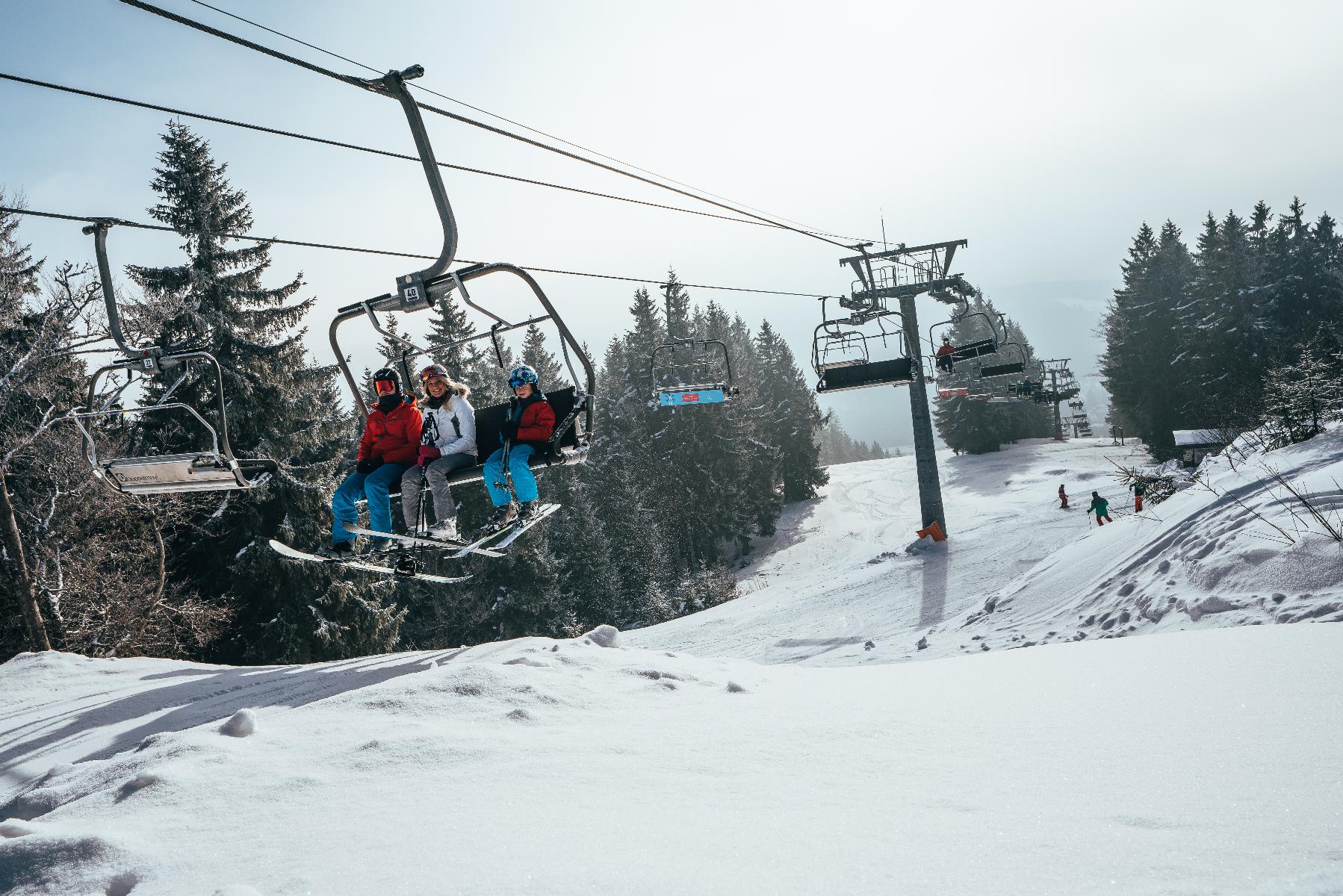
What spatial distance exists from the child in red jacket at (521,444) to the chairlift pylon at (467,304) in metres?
0.16

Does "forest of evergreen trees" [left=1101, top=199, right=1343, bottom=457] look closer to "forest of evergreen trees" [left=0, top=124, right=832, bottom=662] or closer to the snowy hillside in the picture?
the snowy hillside

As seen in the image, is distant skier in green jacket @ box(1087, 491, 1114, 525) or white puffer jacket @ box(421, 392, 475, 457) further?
distant skier in green jacket @ box(1087, 491, 1114, 525)

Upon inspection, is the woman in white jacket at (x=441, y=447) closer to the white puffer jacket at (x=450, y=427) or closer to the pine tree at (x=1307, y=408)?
the white puffer jacket at (x=450, y=427)

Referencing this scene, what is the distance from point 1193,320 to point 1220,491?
151 feet

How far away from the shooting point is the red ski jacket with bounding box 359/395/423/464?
9.42 meters

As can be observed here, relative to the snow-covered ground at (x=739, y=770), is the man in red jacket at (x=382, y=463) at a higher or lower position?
higher

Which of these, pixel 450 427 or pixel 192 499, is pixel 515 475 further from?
pixel 192 499

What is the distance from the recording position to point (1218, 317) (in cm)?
4722

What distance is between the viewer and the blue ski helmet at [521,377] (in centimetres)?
906

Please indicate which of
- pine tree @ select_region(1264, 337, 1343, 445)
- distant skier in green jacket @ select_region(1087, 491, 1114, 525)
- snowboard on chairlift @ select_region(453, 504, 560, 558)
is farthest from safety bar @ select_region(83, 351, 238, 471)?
distant skier in green jacket @ select_region(1087, 491, 1114, 525)

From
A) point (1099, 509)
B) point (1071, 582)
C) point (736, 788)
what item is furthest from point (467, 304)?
point (1099, 509)

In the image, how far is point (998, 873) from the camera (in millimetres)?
2982

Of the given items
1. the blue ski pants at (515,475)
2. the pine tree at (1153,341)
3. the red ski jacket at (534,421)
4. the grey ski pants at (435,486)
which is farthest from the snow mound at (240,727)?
the pine tree at (1153,341)

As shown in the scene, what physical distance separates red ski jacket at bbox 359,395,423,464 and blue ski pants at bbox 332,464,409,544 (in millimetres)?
132
